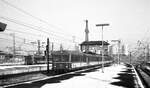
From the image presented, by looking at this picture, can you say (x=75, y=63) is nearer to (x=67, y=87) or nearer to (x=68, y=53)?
(x=68, y=53)

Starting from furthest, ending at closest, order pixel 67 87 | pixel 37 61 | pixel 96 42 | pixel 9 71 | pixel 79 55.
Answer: pixel 96 42 → pixel 37 61 → pixel 79 55 → pixel 9 71 → pixel 67 87

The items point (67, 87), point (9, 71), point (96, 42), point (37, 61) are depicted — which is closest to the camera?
point (67, 87)

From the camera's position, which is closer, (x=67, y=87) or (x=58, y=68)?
(x=67, y=87)

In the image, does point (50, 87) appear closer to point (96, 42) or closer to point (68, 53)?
point (68, 53)

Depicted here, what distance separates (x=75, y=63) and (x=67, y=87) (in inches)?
508

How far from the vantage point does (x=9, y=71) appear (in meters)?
21.3

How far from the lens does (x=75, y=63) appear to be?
25141 mm

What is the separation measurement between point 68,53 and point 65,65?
1.73 meters

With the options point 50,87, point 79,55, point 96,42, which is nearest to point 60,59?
point 79,55

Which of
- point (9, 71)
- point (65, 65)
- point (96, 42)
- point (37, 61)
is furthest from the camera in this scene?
point (96, 42)

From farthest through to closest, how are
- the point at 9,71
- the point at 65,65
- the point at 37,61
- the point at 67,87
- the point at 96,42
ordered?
the point at 96,42, the point at 37,61, the point at 65,65, the point at 9,71, the point at 67,87

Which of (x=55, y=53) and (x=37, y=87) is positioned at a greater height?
(x=55, y=53)

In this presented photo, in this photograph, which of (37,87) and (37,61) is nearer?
(37,87)

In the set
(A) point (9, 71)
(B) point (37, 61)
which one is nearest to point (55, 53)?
(A) point (9, 71)
